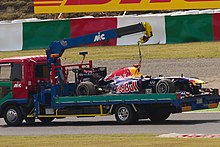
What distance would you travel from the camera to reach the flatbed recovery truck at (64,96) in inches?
798

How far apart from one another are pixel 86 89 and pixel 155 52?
1267 centimetres

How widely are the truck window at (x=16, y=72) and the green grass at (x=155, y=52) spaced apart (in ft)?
36.8

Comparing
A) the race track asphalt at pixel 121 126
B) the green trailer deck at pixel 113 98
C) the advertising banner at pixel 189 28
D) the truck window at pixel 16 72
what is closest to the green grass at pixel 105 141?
the race track asphalt at pixel 121 126

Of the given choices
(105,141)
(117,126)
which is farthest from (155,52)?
(105,141)

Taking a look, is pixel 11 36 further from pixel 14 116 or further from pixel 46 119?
pixel 14 116

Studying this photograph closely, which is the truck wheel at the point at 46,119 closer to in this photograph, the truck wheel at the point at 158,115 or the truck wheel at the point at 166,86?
the truck wheel at the point at 158,115

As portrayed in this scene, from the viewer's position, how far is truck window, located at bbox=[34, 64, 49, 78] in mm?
21953

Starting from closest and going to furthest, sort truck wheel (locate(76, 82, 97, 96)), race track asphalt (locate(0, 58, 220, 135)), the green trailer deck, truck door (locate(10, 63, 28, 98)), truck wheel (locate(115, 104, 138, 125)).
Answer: race track asphalt (locate(0, 58, 220, 135))
the green trailer deck
truck wheel (locate(115, 104, 138, 125))
truck wheel (locate(76, 82, 97, 96))
truck door (locate(10, 63, 28, 98))

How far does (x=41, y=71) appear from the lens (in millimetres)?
22062

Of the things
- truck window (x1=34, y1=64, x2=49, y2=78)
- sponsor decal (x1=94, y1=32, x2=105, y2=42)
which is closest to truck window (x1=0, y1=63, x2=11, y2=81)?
truck window (x1=34, y1=64, x2=49, y2=78)

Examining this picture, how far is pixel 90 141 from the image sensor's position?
53.0 ft

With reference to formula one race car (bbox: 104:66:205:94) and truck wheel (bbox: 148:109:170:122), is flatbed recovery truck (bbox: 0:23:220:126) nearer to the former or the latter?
truck wheel (bbox: 148:109:170:122)

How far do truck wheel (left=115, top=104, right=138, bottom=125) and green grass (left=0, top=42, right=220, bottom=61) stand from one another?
12.1 meters

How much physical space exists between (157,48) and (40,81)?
12.2 meters
